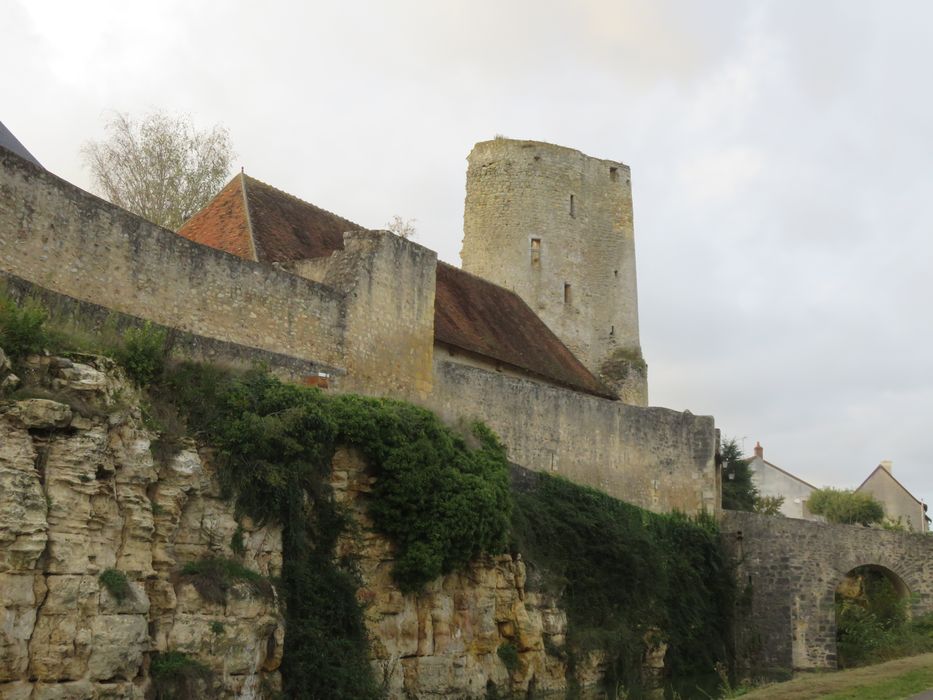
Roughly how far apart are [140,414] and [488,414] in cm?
910

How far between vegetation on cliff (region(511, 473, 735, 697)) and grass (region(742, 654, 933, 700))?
3.67 metres

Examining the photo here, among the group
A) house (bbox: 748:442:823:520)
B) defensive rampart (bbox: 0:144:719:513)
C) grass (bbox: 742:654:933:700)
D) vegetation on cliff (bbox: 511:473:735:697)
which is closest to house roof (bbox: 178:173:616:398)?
defensive rampart (bbox: 0:144:719:513)

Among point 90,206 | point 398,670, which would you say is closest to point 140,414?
point 90,206

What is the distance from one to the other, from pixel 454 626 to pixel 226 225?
868cm

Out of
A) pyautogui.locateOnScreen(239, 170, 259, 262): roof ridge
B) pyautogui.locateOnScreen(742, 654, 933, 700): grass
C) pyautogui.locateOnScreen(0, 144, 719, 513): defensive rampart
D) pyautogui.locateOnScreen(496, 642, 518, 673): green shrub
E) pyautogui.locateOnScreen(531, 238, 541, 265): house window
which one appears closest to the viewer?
pyautogui.locateOnScreen(0, 144, 719, 513): defensive rampart

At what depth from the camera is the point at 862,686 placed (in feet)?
46.0

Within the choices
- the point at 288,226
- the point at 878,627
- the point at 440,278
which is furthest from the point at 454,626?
the point at 878,627

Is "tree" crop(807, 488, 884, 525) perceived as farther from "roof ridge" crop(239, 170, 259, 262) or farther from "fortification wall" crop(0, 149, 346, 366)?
"fortification wall" crop(0, 149, 346, 366)

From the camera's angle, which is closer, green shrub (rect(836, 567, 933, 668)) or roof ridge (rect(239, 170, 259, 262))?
roof ridge (rect(239, 170, 259, 262))

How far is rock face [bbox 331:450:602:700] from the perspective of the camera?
13.6 metres

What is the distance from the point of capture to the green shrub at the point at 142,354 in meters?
11.4

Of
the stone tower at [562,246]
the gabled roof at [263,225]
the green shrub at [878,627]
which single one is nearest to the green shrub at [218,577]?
the gabled roof at [263,225]

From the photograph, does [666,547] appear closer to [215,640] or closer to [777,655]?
[777,655]

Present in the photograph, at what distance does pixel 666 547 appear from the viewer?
22.1m
